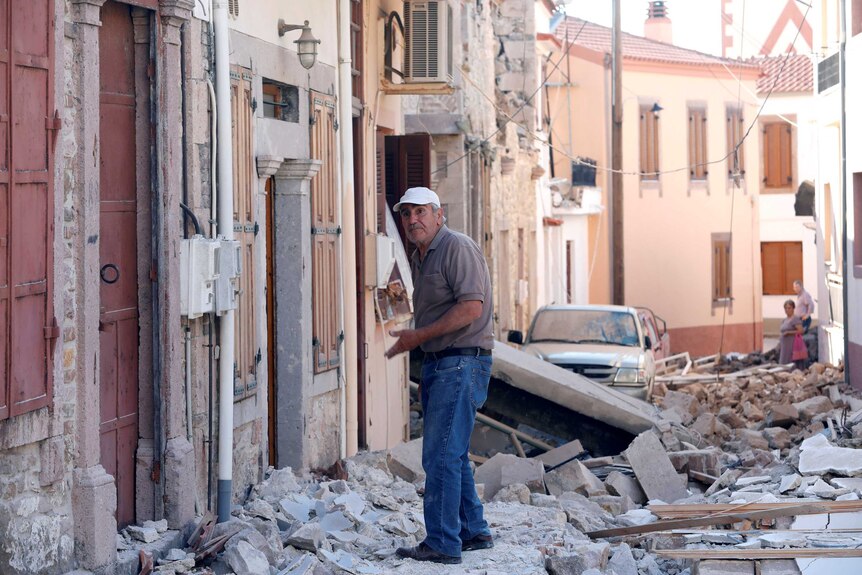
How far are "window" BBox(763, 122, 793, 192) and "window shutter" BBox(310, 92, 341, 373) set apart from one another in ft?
105

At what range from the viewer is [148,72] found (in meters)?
7.38

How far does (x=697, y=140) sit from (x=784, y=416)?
25.5 metres

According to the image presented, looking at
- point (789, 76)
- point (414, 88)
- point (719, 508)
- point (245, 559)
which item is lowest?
point (719, 508)

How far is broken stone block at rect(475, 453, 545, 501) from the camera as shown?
10609mm

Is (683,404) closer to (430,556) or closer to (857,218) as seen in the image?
(857,218)

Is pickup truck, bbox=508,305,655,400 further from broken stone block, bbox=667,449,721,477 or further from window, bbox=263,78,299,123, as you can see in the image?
window, bbox=263,78,299,123

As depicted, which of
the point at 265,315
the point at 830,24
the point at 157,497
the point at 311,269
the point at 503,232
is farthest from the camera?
the point at 503,232

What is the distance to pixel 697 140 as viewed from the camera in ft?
129

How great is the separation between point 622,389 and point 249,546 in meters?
10.5

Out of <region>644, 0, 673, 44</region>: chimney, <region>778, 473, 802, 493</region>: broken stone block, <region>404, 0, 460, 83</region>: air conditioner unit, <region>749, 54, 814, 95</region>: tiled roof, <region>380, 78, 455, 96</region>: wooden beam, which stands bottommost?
<region>778, 473, 802, 493</region>: broken stone block

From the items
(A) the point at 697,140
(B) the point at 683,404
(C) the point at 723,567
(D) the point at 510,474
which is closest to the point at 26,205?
(C) the point at 723,567

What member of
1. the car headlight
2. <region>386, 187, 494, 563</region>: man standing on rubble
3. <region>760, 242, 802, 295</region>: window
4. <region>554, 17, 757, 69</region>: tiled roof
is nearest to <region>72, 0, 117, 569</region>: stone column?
<region>386, 187, 494, 563</region>: man standing on rubble

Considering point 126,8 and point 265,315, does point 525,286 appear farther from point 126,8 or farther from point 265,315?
point 126,8

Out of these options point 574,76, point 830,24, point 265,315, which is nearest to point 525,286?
point 830,24
